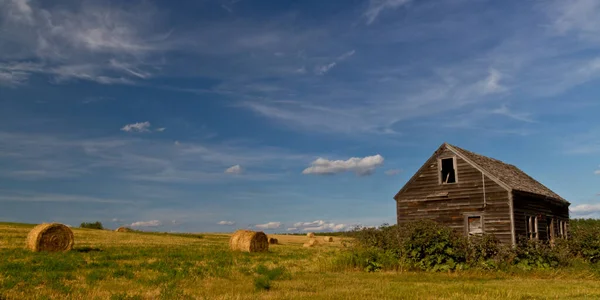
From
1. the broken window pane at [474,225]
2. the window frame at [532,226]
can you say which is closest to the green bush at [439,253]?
the broken window pane at [474,225]

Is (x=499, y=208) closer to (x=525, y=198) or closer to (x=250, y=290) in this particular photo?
(x=525, y=198)

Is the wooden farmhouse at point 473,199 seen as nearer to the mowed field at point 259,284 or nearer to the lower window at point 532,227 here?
the lower window at point 532,227

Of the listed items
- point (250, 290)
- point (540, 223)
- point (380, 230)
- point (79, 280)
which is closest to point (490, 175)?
point (540, 223)

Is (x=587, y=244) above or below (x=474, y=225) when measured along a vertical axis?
below

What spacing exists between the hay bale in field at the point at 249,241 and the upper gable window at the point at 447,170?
39.8 feet

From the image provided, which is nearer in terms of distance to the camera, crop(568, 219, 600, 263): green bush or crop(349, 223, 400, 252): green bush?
crop(349, 223, 400, 252): green bush

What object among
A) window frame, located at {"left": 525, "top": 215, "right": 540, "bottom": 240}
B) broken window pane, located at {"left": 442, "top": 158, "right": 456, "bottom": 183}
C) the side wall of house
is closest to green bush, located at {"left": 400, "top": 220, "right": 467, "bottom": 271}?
A: the side wall of house

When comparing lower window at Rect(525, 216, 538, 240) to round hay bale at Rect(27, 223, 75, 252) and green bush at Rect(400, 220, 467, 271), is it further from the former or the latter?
round hay bale at Rect(27, 223, 75, 252)

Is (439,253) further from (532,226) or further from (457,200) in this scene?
(532,226)

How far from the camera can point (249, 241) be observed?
3322cm

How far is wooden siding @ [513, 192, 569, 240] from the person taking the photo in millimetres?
28672

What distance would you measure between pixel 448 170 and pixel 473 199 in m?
3.32

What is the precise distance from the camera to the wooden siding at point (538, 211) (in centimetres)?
2867

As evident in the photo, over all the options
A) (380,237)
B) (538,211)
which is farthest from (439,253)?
(538,211)
